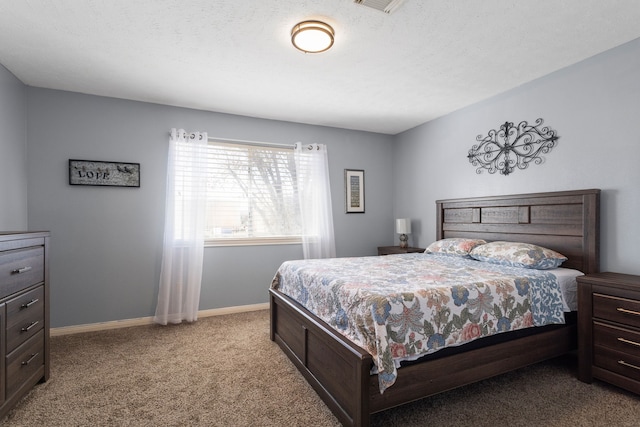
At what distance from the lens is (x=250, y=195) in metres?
4.10

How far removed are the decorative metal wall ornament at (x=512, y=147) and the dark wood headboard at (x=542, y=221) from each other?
0.35m

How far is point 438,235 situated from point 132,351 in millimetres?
3596

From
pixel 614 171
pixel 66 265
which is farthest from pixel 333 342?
pixel 66 265

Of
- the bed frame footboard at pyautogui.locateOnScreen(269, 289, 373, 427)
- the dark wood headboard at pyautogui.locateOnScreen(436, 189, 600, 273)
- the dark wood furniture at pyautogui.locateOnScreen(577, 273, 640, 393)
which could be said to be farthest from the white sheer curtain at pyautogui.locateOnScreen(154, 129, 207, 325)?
the dark wood furniture at pyautogui.locateOnScreen(577, 273, 640, 393)

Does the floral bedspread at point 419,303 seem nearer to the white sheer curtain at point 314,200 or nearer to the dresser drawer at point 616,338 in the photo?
the dresser drawer at point 616,338

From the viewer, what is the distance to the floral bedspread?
1.68 m

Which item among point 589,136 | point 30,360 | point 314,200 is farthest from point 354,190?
point 30,360

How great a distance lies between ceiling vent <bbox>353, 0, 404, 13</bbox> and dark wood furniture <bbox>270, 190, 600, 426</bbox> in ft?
6.56

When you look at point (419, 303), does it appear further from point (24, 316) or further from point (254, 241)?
point (254, 241)

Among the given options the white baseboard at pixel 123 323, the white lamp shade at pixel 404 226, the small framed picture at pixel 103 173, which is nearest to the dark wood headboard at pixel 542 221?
the white lamp shade at pixel 404 226

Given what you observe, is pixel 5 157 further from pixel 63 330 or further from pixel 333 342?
pixel 333 342

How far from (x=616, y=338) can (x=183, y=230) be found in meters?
3.91

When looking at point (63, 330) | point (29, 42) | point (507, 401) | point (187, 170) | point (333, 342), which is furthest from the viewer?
point (187, 170)

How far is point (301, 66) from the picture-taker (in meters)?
2.74
